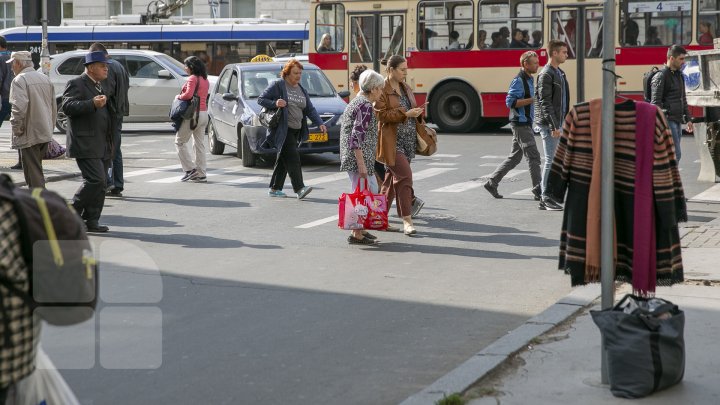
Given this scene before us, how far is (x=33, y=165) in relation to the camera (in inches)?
500

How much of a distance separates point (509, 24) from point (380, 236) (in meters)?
13.9

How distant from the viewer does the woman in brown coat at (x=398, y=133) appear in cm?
1112

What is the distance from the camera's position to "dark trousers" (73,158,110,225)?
37.4 ft

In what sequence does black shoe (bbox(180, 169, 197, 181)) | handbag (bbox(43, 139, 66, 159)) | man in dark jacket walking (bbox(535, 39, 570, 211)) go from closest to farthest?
man in dark jacket walking (bbox(535, 39, 570, 211)) → black shoe (bbox(180, 169, 197, 181)) → handbag (bbox(43, 139, 66, 159))

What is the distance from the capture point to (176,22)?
3406cm

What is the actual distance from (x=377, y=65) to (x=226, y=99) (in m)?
8.04

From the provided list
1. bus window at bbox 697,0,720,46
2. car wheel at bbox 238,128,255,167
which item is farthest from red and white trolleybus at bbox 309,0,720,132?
car wheel at bbox 238,128,255,167

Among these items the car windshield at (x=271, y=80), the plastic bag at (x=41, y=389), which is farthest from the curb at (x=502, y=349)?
the car windshield at (x=271, y=80)

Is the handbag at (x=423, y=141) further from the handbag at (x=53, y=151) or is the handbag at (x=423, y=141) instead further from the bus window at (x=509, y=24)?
the bus window at (x=509, y=24)

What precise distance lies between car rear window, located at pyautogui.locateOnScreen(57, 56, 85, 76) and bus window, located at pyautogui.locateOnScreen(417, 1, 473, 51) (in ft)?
23.5

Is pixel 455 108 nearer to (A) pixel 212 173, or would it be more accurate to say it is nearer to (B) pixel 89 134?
(A) pixel 212 173

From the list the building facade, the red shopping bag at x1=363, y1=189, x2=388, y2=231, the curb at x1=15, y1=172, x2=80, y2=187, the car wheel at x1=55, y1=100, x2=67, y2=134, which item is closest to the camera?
the red shopping bag at x1=363, y1=189, x2=388, y2=231

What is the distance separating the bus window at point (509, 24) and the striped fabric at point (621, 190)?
1860 centimetres

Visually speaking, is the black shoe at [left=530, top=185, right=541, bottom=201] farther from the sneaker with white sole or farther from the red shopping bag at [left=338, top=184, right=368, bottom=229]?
the red shopping bag at [left=338, top=184, right=368, bottom=229]
